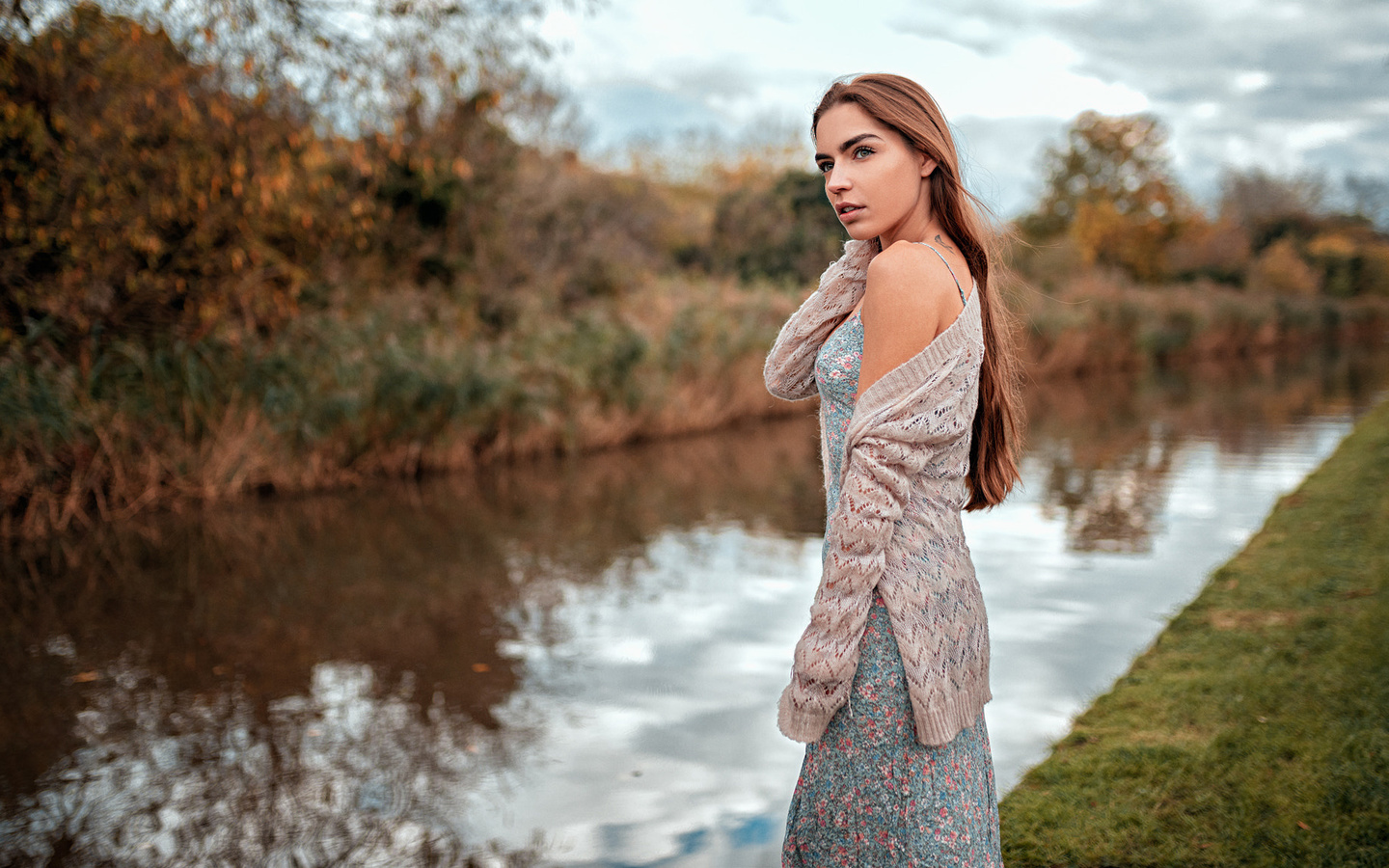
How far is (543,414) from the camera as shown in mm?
11586

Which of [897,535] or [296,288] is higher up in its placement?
[296,288]

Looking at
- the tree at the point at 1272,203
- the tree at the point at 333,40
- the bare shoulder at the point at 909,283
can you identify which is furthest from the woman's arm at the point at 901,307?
the tree at the point at 1272,203

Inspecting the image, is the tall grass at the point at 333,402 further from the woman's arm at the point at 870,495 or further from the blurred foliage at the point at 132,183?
the woman's arm at the point at 870,495

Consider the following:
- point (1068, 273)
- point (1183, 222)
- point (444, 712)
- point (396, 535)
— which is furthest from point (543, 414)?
point (1183, 222)

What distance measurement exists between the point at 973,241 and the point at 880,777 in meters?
1.06

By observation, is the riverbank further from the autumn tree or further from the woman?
the autumn tree

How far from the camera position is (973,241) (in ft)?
6.86

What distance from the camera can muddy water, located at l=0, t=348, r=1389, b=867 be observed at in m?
3.59

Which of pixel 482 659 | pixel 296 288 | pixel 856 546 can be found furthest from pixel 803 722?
pixel 296 288

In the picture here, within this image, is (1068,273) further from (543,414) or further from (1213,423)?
(543,414)

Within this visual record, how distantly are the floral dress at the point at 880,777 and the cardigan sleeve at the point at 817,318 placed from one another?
0.16 metres

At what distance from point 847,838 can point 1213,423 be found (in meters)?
15.2

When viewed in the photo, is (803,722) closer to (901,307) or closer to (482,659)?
(901,307)

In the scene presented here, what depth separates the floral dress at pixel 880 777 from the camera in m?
1.93
